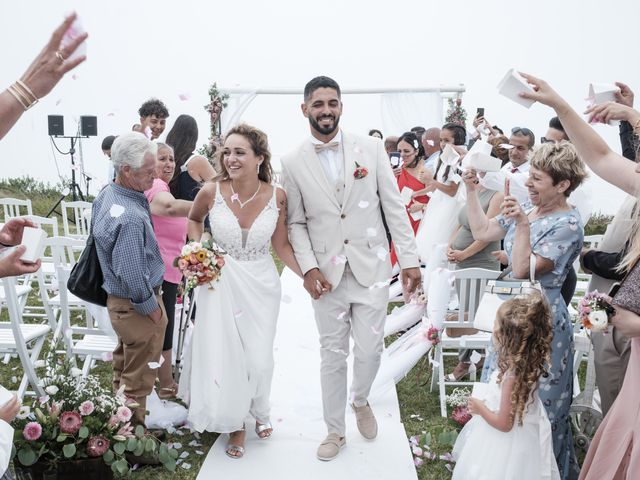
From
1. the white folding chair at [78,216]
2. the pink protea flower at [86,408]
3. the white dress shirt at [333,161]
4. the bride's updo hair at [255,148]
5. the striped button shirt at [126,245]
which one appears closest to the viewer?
the pink protea flower at [86,408]

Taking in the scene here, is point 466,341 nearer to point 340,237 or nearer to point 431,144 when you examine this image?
point 340,237

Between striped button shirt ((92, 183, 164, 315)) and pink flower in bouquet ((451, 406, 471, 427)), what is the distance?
89.8 inches

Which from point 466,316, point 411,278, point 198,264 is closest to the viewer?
point 198,264

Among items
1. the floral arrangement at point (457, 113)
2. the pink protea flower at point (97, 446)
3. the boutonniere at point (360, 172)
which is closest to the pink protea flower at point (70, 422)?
the pink protea flower at point (97, 446)

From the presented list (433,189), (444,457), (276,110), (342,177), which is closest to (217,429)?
(444,457)

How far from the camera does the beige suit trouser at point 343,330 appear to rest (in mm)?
3695

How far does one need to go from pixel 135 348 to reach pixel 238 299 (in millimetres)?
698

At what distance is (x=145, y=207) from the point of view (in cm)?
345

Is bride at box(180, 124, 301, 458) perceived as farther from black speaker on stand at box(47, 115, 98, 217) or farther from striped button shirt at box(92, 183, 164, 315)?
black speaker on stand at box(47, 115, 98, 217)

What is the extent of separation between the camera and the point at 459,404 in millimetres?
4375

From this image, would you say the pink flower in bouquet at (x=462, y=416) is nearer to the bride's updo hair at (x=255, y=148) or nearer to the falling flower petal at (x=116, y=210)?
the bride's updo hair at (x=255, y=148)

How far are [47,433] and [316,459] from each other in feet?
5.25

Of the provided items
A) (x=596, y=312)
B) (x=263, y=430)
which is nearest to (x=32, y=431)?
(x=263, y=430)

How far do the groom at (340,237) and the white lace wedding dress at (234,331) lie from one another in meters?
0.29
